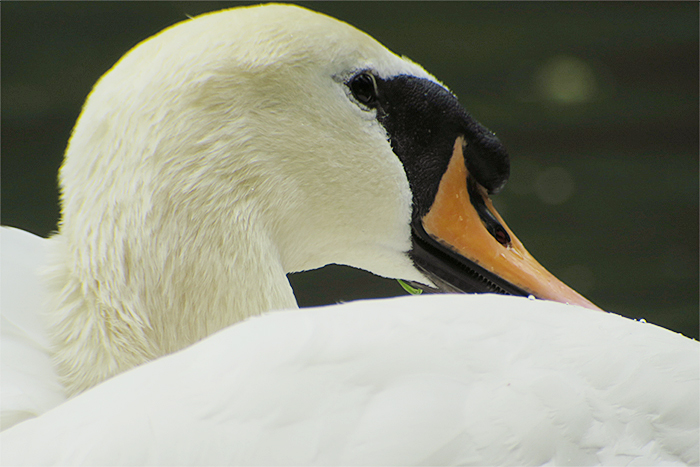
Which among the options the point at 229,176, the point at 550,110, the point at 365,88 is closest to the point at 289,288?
the point at 229,176

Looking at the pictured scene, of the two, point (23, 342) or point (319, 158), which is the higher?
point (319, 158)

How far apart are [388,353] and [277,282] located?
33cm

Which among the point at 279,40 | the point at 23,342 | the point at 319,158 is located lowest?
the point at 23,342

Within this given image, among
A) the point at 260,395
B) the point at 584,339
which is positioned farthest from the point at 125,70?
the point at 584,339

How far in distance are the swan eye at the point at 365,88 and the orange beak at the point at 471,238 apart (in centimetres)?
15

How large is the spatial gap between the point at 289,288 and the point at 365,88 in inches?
11.0

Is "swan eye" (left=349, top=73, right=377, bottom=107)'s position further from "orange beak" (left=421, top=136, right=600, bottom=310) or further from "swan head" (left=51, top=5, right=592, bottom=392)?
"orange beak" (left=421, top=136, right=600, bottom=310)

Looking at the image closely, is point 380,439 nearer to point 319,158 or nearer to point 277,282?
point 277,282

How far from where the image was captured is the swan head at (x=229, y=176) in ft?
3.19

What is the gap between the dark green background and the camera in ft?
9.78

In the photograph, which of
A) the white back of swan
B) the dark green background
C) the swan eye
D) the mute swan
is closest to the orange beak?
the mute swan

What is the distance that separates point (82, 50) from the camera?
3.67 m

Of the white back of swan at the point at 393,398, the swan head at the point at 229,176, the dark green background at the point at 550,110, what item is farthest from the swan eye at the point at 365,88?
the dark green background at the point at 550,110

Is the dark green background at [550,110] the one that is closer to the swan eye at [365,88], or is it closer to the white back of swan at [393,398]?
the swan eye at [365,88]
